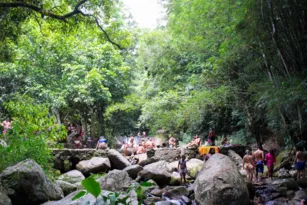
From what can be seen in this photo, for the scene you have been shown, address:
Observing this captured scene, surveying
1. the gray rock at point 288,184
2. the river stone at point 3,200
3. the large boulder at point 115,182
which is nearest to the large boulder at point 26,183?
the river stone at point 3,200

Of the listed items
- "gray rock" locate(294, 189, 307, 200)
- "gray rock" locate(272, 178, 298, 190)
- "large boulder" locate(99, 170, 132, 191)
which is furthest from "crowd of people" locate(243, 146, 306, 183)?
"large boulder" locate(99, 170, 132, 191)

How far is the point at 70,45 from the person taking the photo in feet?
57.0

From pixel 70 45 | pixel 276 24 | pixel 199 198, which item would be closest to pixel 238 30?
pixel 276 24

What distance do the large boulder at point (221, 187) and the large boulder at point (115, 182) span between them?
2.15 metres

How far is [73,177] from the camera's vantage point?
426 inches

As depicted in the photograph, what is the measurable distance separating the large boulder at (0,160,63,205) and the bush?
824 mm

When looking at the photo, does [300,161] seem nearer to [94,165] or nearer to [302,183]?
[302,183]

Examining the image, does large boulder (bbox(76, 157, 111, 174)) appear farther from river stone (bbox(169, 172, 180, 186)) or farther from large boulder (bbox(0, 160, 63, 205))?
large boulder (bbox(0, 160, 63, 205))

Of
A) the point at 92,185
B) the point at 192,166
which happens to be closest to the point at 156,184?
the point at 192,166

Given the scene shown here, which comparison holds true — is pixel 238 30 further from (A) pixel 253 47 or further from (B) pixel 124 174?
(B) pixel 124 174

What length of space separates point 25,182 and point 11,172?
0.39 metres

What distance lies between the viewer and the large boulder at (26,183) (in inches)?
241

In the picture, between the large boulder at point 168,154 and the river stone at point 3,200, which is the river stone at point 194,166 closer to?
the large boulder at point 168,154

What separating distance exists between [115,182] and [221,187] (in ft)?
9.93
